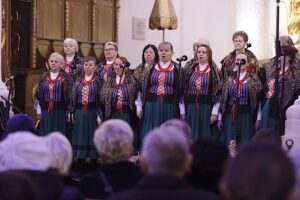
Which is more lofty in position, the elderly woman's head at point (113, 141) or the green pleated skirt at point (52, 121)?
the elderly woman's head at point (113, 141)

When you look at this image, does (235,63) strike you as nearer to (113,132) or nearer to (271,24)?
(113,132)

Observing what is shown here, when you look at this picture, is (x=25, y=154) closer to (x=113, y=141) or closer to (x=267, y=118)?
(x=113, y=141)

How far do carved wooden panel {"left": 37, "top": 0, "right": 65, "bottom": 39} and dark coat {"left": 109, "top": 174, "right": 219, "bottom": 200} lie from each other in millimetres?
10269

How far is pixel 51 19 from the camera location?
13344mm

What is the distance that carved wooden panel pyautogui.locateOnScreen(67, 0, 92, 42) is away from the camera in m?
13.9

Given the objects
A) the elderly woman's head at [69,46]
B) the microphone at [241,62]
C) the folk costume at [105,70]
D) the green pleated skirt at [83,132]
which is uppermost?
the elderly woman's head at [69,46]

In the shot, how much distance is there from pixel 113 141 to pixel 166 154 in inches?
38.4

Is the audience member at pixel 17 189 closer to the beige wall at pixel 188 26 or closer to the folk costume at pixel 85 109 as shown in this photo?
the folk costume at pixel 85 109

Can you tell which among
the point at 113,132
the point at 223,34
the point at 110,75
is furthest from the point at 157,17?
the point at 113,132

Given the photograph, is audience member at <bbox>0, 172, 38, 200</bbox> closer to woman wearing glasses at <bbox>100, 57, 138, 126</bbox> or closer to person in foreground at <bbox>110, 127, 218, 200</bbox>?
person in foreground at <bbox>110, 127, 218, 200</bbox>

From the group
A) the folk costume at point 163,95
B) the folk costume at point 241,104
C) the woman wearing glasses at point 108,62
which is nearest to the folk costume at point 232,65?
the folk costume at point 241,104

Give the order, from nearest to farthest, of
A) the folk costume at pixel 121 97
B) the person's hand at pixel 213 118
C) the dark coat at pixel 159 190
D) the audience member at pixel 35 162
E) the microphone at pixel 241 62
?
the dark coat at pixel 159 190
the audience member at pixel 35 162
the microphone at pixel 241 62
the person's hand at pixel 213 118
the folk costume at pixel 121 97

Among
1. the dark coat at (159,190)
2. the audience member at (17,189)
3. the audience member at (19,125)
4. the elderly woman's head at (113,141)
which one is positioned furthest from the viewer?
the audience member at (19,125)

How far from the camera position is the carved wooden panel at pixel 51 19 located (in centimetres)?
1306
